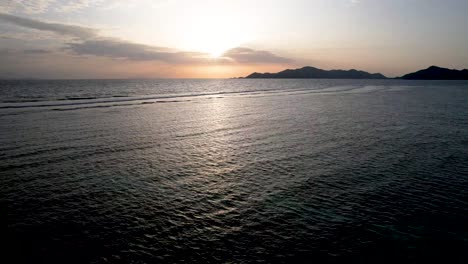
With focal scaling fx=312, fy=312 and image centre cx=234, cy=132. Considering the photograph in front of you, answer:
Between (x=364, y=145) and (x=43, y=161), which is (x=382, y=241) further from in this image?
(x=43, y=161)

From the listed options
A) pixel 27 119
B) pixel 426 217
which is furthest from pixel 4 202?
pixel 27 119

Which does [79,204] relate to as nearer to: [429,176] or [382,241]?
[382,241]

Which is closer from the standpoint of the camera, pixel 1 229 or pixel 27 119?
pixel 1 229

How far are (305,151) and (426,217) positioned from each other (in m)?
16.2

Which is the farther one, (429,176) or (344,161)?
(344,161)

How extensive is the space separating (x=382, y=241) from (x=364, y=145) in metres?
23.1

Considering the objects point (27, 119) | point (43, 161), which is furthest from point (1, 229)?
point (27, 119)

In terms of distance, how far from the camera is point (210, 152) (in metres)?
34.5

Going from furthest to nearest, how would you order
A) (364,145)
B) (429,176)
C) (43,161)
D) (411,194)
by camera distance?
(364,145) < (43,161) < (429,176) < (411,194)

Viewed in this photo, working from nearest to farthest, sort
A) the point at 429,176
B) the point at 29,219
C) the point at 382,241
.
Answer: the point at 382,241 → the point at 29,219 → the point at 429,176

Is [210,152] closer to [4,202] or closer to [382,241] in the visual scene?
[4,202]

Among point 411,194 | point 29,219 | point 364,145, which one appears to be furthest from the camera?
point 364,145

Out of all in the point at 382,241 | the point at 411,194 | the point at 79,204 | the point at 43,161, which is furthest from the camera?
the point at 43,161

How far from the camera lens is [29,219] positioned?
18203 millimetres
